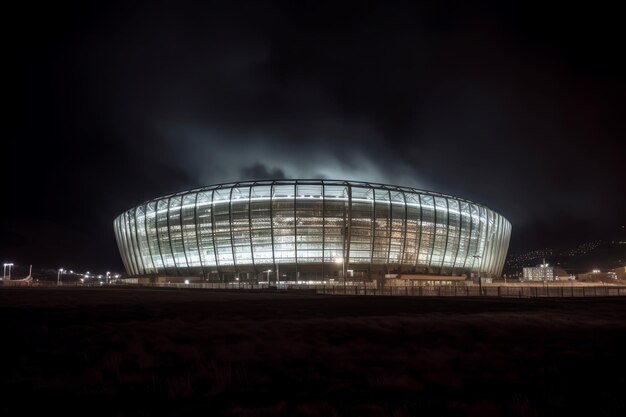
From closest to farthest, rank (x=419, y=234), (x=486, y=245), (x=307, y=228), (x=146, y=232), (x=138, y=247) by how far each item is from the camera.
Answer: (x=307, y=228) → (x=419, y=234) → (x=146, y=232) → (x=138, y=247) → (x=486, y=245)

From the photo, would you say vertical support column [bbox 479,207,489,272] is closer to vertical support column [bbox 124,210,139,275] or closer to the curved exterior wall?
the curved exterior wall

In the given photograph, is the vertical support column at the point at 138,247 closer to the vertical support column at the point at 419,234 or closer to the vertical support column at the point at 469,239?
the vertical support column at the point at 419,234

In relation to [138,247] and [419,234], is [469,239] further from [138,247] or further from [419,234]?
[138,247]

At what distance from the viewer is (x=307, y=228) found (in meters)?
81.6

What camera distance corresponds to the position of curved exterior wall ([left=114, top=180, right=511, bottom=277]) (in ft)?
268

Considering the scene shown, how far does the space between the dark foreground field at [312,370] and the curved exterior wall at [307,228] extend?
63.1 meters

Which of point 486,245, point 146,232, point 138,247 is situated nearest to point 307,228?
point 146,232

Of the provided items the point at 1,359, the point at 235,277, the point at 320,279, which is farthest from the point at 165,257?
the point at 1,359

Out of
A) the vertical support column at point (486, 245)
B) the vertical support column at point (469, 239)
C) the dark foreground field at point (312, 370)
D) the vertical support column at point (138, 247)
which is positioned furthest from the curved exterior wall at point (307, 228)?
the dark foreground field at point (312, 370)

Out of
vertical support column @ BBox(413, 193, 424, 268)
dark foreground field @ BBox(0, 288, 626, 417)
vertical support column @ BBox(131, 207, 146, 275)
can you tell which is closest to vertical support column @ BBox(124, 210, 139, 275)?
vertical support column @ BBox(131, 207, 146, 275)

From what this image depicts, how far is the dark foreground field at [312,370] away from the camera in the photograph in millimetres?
Result: 6215

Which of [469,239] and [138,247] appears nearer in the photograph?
[469,239]

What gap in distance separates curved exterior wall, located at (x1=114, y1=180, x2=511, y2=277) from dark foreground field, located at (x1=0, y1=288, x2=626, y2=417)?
207 feet

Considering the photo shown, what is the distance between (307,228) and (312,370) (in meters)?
72.9
